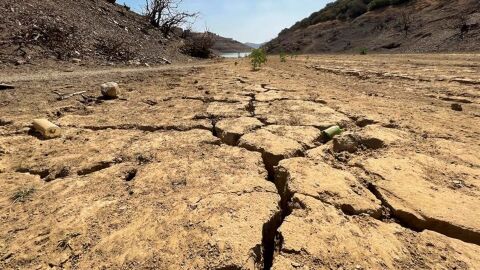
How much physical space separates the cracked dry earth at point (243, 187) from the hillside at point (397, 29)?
10.6 m

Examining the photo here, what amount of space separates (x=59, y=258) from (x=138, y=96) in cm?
279

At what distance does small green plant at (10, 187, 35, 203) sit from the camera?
168 centimetres

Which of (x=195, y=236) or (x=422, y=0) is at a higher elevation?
(x=422, y=0)

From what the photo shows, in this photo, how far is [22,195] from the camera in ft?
5.62

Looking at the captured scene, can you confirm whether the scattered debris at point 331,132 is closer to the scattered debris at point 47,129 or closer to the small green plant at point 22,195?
the small green plant at point 22,195

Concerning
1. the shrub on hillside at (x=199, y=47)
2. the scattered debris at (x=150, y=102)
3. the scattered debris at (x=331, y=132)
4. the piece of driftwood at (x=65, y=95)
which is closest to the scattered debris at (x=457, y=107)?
the scattered debris at (x=331, y=132)

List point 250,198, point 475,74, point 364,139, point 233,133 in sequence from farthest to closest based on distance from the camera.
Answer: point 475,74
point 233,133
point 364,139
point 250,198

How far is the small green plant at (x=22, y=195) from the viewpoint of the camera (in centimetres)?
168

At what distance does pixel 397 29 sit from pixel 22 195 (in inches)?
767

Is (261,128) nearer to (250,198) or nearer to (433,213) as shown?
(250,198)

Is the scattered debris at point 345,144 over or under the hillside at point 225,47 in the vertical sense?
over

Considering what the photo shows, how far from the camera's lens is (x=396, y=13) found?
20.8 m

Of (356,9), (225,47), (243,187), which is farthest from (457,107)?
(225,47)

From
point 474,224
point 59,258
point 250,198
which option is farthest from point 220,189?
point 474,224
